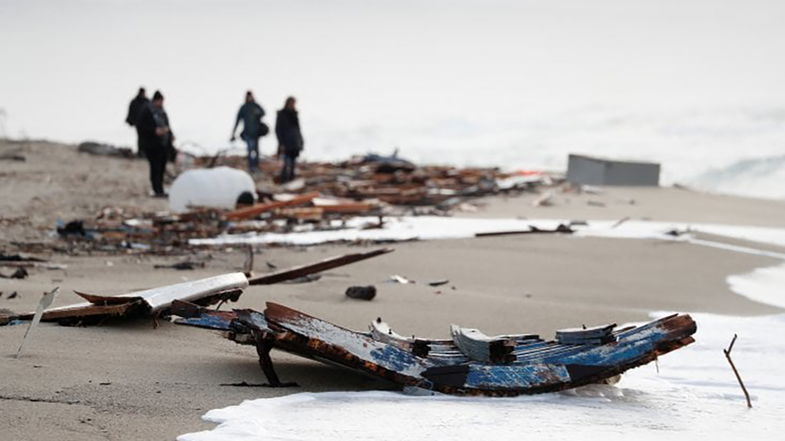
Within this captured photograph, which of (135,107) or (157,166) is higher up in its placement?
(135,107)

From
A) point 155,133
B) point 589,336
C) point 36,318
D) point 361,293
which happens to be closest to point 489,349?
point 589,336

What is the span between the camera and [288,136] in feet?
59.3

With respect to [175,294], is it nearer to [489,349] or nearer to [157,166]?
[489,349]

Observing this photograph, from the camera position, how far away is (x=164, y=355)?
4.62m

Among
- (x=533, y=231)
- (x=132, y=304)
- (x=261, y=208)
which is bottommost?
(x=261, y=208)

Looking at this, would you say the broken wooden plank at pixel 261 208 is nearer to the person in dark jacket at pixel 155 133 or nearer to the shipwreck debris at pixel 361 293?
the person in dark jacket at pixel 155 133

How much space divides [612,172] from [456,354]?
14.1 meters

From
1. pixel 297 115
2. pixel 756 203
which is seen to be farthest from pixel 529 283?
pixel 297 115

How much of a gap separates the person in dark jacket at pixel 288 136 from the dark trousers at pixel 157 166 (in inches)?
116

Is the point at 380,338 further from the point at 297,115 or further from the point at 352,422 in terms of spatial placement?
the point at 297,115

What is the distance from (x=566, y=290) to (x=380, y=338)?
3.42 metres

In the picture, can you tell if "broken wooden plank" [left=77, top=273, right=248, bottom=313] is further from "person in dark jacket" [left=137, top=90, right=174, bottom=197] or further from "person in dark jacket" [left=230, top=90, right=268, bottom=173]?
"person in dark jacket" [left=230, top=90, right=268, bottom=173]

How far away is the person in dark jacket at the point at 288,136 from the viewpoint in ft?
59.3

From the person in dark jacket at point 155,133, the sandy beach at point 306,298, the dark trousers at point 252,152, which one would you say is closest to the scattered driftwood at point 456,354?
the sandy beach at point 306,298
